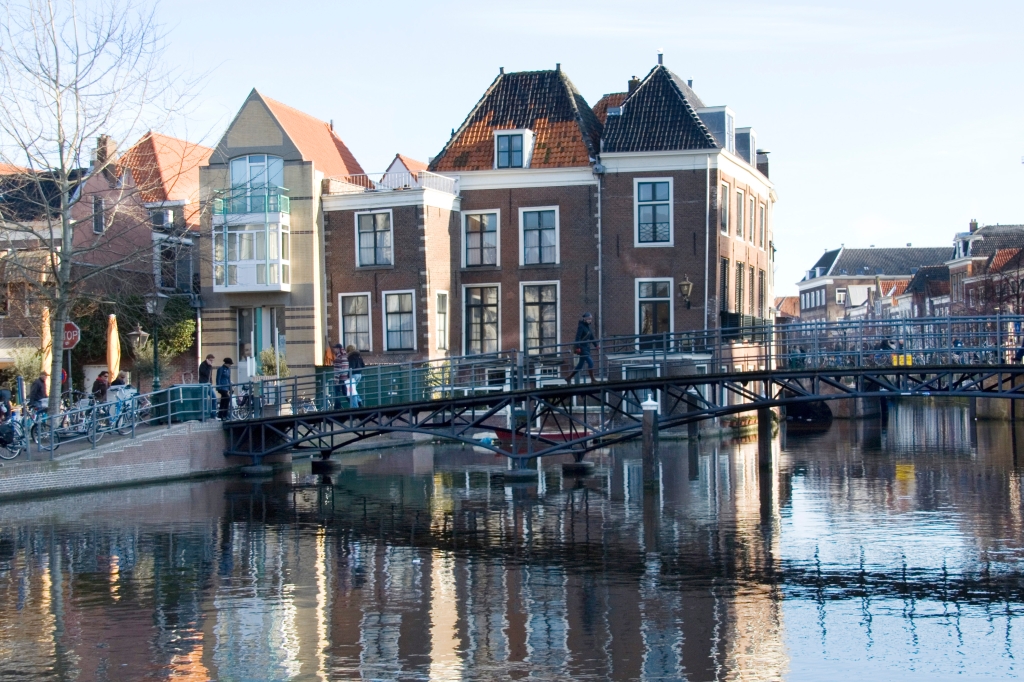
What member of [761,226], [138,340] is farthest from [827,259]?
[138,340]

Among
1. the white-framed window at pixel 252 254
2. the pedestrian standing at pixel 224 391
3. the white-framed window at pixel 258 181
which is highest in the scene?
the white-framed window at pixel 258 181

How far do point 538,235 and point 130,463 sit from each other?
17789 mm

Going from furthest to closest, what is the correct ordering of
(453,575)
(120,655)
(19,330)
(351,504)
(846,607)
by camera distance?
(19,330) < (351,504) < (453,575) < (846,607) < (120,655)

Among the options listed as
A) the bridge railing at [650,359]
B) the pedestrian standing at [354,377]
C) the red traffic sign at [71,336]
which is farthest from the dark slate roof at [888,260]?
the red traffic sign at [71,336]

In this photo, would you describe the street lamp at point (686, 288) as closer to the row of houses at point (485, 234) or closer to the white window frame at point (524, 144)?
the row of houses at point (485, 234)

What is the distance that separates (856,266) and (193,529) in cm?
10559

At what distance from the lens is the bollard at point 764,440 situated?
2830 cm

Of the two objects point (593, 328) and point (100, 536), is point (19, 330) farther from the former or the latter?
point (100, 536)

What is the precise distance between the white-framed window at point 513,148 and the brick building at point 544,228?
46 mm

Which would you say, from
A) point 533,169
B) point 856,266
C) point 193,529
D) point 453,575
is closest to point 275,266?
point 533,169

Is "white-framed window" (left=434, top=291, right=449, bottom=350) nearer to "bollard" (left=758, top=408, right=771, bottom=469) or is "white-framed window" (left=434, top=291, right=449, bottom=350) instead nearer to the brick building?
the brick building

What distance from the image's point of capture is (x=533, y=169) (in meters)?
40.0

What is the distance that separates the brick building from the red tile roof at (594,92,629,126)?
51.4 inches

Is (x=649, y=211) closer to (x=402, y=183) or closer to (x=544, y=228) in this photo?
(x=544, y=228)
